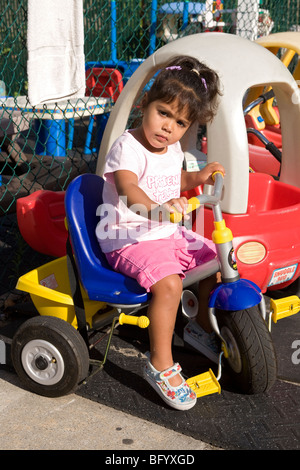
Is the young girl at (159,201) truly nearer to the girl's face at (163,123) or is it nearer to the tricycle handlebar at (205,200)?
the girl's face at (163,123)

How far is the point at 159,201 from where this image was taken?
7.49 feet

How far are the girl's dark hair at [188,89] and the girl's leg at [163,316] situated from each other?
2.13 feet

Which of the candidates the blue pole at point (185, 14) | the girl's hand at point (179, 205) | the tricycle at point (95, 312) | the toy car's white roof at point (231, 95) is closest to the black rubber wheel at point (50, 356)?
the tricycle at point (95, 312)

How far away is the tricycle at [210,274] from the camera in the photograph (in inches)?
82.0

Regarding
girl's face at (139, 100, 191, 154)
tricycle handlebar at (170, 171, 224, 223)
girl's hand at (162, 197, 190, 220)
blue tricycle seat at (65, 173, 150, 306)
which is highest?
girl's face at (139, 100, 191, 154)

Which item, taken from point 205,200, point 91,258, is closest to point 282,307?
point 205,200

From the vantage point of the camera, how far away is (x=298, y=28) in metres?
7.94

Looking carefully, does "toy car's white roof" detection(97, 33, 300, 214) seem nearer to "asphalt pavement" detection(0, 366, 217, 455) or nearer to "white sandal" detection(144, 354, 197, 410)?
"white sandal" detection(144, 354, 197, 410)

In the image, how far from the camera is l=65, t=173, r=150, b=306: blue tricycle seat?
2143mm

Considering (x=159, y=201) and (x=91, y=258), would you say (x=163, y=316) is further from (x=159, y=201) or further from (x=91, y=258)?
(x=159, y=201)

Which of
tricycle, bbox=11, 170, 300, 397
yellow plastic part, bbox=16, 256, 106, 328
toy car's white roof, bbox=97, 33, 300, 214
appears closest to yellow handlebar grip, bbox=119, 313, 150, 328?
tricycle, bbox=11, 170, 300, 397

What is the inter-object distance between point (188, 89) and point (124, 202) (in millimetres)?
496

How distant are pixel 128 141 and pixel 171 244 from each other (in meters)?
0.44

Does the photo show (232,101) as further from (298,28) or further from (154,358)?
(298,28)
